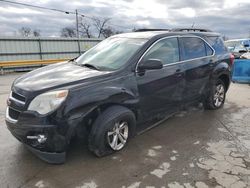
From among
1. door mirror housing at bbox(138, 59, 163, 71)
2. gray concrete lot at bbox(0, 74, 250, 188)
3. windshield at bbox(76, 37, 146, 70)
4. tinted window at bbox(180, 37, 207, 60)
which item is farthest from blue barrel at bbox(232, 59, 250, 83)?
door mirror housing at bbox(138, 59, 163, 71)

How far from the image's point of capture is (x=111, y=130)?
4082mm

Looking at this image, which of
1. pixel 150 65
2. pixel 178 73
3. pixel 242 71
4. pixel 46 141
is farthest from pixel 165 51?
pixel 242 71

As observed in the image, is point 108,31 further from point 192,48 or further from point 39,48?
point 192,48

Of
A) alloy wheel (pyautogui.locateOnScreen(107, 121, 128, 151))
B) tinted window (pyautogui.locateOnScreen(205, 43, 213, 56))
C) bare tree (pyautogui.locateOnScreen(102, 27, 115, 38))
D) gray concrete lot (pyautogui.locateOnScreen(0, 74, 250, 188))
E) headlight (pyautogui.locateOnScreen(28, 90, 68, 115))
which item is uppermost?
bare tree (pyautogui.locateOnScreen(102, 27, 115, 38))

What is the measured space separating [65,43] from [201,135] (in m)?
17.0

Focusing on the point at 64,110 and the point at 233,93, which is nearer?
the point at 64,110

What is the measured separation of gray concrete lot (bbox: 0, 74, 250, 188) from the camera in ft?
11.5

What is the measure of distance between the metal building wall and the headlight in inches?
594

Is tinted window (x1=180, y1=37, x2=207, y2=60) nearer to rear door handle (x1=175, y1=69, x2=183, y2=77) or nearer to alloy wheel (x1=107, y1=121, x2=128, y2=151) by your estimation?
rear door handle (x1=175, y1=69, x2=183, y2=77)

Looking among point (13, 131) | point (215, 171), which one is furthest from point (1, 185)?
point (215, 171)

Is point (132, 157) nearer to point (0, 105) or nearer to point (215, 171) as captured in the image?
point (215, 171)

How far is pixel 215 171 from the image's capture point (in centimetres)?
377

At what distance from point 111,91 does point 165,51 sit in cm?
154

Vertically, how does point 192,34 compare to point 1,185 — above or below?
above
